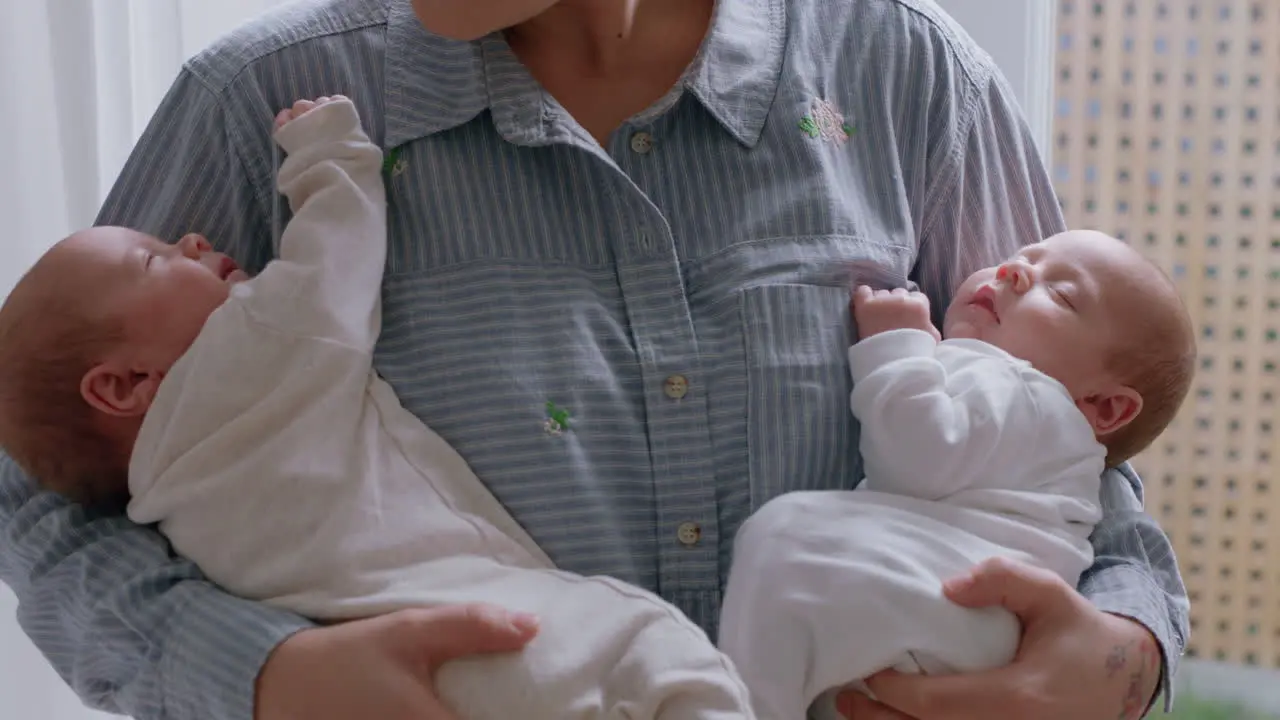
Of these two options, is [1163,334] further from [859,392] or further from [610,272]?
[610,272]

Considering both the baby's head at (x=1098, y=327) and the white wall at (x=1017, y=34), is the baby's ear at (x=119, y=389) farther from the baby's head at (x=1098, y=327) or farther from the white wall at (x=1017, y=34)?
the white wall at (x=1017, y=34)

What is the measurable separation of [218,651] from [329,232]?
0.37 meters

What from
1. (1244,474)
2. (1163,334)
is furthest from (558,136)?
(1244,474)

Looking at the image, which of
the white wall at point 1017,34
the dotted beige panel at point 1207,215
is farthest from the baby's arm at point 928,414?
the dotted beige panel at point 1207,215

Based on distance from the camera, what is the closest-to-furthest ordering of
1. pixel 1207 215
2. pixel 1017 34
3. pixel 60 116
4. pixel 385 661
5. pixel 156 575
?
pixel 385 661
pixel 156 575
pixel 60 116
pixel 1017 34
pixel 1207 215

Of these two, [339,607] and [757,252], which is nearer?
[339,607]

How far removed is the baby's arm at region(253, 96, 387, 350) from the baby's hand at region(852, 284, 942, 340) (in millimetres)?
455

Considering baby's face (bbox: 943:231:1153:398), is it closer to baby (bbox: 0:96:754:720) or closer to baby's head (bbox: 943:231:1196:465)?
baby's head (bbox: 943:231:1196:465)

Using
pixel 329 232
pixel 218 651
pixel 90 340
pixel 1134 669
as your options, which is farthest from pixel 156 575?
pixel 1134 669

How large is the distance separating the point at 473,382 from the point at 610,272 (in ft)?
0.55

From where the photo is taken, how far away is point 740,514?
131cm

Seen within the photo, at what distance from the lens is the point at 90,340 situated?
4.13 feet

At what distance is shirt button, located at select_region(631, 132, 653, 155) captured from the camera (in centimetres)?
138

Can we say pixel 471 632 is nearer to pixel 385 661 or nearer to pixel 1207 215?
pixel 385 661
